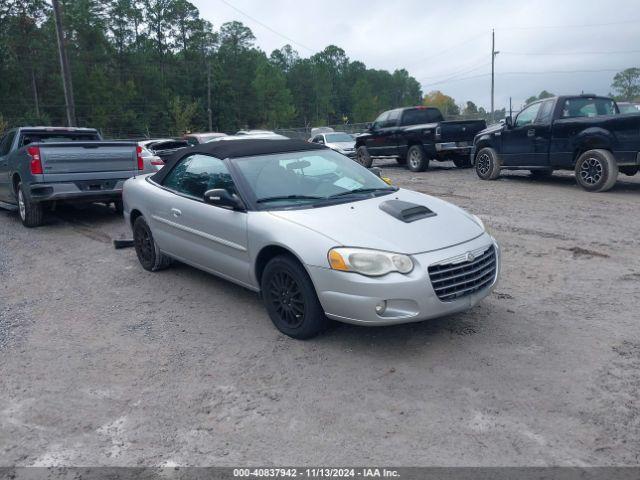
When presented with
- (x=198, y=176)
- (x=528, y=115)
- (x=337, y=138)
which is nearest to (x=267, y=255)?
(x=198, y=176)

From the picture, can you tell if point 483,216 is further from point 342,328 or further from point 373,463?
point 373,463

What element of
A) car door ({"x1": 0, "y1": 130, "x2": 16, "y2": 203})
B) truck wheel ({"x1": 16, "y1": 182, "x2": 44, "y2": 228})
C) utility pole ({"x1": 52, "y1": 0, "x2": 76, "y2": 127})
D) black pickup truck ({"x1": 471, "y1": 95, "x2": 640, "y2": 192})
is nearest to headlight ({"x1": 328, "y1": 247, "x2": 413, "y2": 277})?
truck wheel ({"x1": 16, "y1": 182, "x2": 44, "y2": 228})

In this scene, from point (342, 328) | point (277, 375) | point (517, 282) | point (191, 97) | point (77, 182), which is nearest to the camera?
point (277, 375)

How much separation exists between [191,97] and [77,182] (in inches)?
2639

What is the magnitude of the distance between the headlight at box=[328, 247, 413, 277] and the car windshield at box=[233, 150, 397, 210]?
0.89 m

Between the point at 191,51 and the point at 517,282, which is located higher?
the point at 191,51

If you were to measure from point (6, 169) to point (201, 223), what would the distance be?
673 cm

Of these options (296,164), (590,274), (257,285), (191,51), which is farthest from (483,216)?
(191,51)

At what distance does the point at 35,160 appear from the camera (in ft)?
28.9

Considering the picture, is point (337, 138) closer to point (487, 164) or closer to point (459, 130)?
point (459, 130)

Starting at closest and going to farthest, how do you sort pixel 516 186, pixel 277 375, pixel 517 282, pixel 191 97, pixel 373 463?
1. pixel 373 463
2. pixel 277 375
3. pixel 517 282
4. pixel 516 186
5. pixel 191 97

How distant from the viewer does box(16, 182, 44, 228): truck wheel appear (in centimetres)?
934

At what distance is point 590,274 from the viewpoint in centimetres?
596

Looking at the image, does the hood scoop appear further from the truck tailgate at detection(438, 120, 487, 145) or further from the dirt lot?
the truck tailgate at detection(438, 120, 487, 145)
